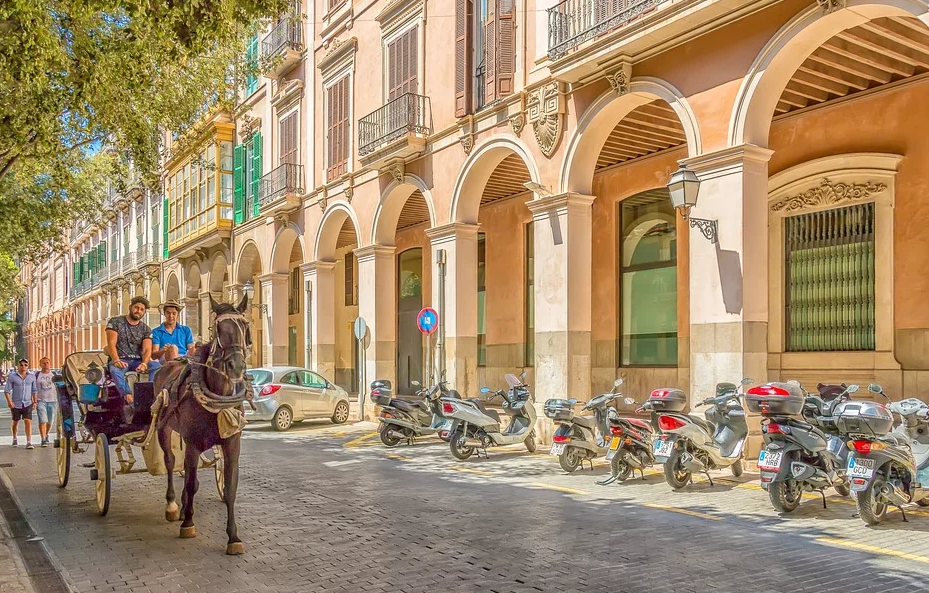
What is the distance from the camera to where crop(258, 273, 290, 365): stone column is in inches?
999

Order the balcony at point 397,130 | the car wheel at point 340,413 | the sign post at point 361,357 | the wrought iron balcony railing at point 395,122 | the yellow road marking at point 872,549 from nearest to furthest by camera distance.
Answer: the yellow road marking at point 872,549 → the balcony at point 397,130 → the wrought iron balcony railing at point 395,122 → the sign post at point 361,357 → the car wheel at point 340,413

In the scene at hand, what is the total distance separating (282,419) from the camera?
60.1 ft

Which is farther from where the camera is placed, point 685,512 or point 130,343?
point 130,343

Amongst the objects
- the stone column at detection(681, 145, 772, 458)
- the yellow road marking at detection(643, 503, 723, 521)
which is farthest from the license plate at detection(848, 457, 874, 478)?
the stone column at detection(681, 145, 772, 458)

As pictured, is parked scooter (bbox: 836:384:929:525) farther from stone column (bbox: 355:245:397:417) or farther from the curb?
stone column (bbox: 355:245:397:417)

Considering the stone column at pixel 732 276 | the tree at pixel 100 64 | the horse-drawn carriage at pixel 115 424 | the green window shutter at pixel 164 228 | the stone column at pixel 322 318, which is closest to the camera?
the tree at pixel 100 64

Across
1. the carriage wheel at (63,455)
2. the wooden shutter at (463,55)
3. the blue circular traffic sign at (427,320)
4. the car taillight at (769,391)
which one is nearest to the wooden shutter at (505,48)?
the wooden shutter at (463,55)

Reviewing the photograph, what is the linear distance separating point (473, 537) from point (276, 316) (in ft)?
63.6

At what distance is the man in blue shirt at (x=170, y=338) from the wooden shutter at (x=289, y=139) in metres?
15.5

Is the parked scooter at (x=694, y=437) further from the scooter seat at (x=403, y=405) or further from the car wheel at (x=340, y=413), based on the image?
the car wheel at (x=340, y=413)

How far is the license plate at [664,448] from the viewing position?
9469 millimetres

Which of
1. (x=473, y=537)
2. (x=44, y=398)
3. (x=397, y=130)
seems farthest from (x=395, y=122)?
(x=473, y=537)

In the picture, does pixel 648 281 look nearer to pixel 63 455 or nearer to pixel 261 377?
pixel 261 377

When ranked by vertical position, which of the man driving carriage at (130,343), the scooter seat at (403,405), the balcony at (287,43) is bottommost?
the scooter seat at (403,405)
